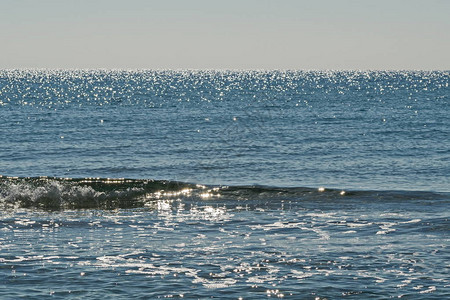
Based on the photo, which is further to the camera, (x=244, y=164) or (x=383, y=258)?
(x=244, y=164)

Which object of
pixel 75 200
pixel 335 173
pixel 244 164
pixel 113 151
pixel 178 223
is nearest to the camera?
pixel 178 223

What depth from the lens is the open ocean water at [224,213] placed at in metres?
19.6

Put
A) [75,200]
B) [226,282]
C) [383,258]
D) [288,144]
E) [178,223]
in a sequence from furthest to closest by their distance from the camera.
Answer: [288,144], [75,200], [178,223], [383,258], [226,282]

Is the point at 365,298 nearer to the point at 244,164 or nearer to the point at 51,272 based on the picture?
the point at 51,272

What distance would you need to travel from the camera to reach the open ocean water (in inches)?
771

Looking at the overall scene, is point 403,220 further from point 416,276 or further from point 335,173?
point 335,173

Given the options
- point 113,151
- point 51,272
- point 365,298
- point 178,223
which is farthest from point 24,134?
point 365,298

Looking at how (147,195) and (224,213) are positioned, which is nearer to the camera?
(224,213)

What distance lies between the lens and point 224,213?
30.9 metres

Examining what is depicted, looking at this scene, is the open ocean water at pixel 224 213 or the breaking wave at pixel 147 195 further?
the breaking wave at pixel 147 195

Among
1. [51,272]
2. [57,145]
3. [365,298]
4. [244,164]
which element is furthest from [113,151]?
[365,298]

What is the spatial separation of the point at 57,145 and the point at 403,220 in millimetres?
37510

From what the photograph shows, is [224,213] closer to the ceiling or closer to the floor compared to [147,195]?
closer to the floor

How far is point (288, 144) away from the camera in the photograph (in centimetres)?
6109
